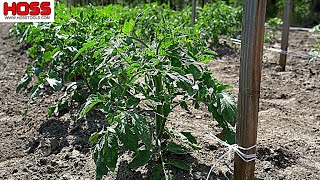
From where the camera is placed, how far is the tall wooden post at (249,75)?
172 centimetres

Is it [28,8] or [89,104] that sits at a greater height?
[28,8]

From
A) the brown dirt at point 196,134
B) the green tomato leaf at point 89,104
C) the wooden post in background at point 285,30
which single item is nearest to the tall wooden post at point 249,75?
the brown dirt at point 196,134

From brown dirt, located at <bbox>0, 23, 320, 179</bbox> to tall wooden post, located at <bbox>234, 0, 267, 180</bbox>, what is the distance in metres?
0.29

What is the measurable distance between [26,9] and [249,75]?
757 centimetres

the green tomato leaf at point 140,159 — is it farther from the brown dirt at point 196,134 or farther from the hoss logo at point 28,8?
the hoss logo at point 28,8

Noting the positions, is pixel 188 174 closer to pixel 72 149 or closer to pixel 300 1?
pixel 72 149

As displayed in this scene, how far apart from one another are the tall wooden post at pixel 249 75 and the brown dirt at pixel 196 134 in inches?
11.5

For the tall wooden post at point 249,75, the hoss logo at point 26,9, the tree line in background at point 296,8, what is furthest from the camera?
the tree line in background at point 296,8

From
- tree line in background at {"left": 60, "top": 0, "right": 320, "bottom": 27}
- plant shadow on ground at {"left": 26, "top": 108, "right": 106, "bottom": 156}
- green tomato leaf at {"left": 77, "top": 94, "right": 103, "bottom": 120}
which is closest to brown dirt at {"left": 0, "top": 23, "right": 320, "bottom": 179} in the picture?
plant shadow on ground at {"left": 26, "top": 108, "right": 106, "bottom": 156}

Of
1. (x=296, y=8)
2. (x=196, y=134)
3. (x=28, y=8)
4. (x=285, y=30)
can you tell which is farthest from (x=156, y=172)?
(x=296, y=8)

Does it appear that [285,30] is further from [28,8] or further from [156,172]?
[28,8]

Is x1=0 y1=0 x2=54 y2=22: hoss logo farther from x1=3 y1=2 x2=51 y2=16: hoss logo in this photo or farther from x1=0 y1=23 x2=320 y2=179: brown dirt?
x1=0 y1=23 x2=320 y2=179: brown dirt

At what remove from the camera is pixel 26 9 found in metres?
8.49

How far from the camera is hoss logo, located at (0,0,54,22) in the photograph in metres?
7.87
